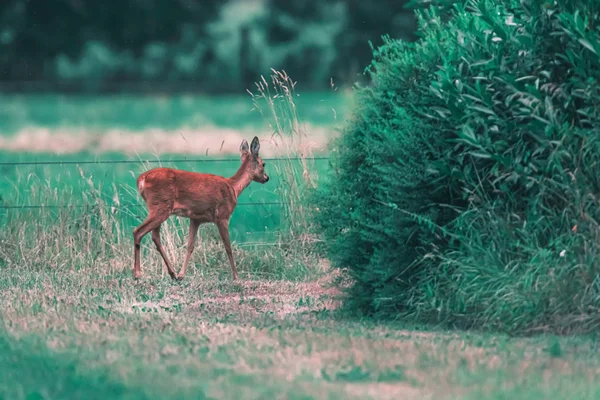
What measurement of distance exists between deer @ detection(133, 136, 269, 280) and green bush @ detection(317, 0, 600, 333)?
324cm

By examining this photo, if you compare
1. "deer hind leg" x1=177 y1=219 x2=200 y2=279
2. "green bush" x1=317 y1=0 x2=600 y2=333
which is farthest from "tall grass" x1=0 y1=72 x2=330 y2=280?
"green bush" x1=317 y1=0 x2=600 y2=333

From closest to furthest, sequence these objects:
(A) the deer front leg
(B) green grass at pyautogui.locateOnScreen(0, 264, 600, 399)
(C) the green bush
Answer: (B) green grass at pyautogui.locateOnScreen(0, 264, 600, 399) → (C) the green bush → (A) the deer front leg

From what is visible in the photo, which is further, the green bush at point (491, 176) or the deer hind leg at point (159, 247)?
the deer hind leg at point (159, 247)

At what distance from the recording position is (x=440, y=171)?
26.7ft

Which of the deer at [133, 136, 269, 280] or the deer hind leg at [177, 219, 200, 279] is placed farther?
the deer hind leg at [177, 219, 200, 279]

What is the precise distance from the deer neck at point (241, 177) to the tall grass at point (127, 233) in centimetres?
90

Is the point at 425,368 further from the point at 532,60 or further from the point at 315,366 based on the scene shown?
the point at 532,60

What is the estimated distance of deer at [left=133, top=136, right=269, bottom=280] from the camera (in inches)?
448

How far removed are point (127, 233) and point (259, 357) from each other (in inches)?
301

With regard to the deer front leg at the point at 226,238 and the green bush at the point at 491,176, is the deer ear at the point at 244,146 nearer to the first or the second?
the deer front leg at the point at 226,238

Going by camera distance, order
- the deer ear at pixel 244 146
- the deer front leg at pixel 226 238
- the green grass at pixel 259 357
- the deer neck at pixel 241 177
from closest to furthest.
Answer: the green grass at pixel 259 357 < the deer front leg at pixel 226 238 < the deer neck at pixel 241 177 < the deer ear at pixel 244 146

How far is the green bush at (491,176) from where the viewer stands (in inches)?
299

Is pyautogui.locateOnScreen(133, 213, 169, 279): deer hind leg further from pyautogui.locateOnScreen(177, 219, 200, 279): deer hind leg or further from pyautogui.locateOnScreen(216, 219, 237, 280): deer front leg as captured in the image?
pyautogui.locateOnScreen(216, 219, 237, 280): deer front leg

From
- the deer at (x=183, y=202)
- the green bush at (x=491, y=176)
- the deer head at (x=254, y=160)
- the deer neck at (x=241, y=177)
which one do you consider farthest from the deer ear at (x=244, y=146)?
the green bush at (x=491, y=176)
